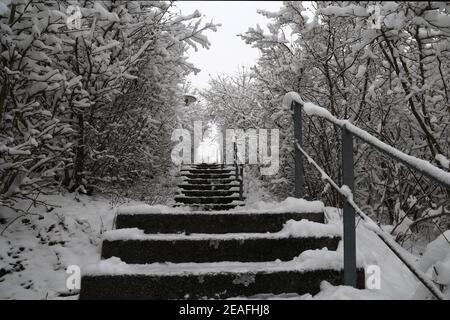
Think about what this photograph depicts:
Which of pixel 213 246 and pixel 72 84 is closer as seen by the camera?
pixel 213 246

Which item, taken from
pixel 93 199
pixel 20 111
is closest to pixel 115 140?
pixel 93 199

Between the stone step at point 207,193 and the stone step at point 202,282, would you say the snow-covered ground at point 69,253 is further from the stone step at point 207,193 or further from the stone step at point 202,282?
the stone step at point 207,193

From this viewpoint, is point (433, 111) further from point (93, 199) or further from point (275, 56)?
point (93, 199)

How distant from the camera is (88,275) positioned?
238 cm

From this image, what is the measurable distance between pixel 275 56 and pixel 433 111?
3.02 metres

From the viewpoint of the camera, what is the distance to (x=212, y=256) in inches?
110

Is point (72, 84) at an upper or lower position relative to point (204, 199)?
upper

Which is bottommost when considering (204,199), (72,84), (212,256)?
(212,256)

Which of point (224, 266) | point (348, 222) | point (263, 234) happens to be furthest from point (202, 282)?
point (348, 222)

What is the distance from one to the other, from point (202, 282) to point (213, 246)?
0.41 m

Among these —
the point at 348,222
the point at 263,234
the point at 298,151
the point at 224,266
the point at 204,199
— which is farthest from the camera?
the point at 204,199

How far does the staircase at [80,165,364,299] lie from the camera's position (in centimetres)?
241

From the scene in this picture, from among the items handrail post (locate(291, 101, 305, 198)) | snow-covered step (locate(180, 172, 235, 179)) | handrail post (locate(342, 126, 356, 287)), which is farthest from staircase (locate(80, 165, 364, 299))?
snow-covered step (locate(180, 172, 235, 179))

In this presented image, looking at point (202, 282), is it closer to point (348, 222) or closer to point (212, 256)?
point (212, 256)
